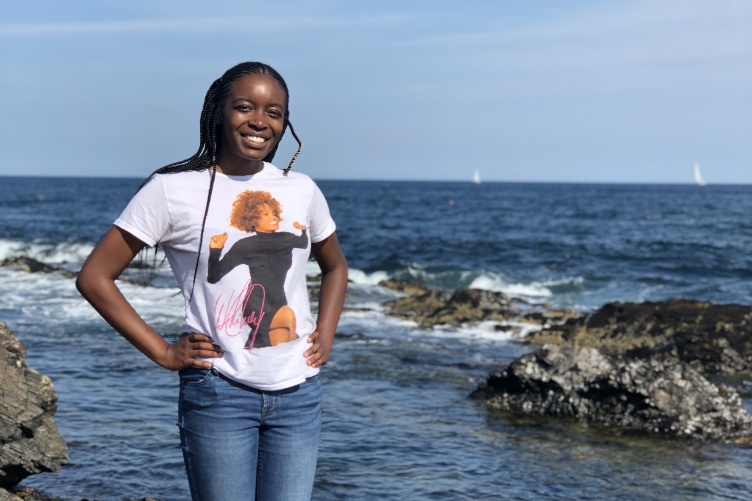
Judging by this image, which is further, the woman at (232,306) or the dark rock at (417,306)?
the dark rock at (417,306)

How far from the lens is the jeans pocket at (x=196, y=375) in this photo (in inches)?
116

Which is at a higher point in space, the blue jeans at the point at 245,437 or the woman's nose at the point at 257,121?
the woman's nose at the point at 257,121

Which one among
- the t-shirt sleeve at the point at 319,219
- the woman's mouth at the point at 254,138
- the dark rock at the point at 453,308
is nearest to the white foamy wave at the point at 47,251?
the dark rock at the point at 453,308

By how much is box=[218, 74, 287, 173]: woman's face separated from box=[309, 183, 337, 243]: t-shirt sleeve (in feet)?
0.79

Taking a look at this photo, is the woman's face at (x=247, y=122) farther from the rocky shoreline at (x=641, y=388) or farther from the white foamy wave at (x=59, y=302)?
the white foamy wave at (x=59, y=302)

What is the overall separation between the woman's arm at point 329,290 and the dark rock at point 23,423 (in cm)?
298

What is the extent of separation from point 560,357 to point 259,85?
24.3ft

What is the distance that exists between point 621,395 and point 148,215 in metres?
7.42

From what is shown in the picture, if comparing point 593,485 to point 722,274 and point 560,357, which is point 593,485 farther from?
point 722,274

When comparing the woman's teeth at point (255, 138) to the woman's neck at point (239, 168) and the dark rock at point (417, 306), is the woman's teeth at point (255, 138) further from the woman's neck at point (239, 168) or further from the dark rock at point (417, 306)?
the dark rock at point (417, 306)

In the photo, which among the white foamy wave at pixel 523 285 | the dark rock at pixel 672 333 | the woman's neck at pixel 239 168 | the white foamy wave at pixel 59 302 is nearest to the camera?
the woman's neck at pixel 239 168

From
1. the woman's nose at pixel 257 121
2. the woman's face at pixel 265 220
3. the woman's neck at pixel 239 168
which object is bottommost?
the woman's face at pixel 265 220

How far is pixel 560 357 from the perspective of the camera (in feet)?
32.5

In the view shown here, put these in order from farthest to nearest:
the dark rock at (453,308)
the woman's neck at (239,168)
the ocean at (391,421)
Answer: the dark rock at (453,308)
the ocean at (391,421)
the woman's neck at (239,168)
